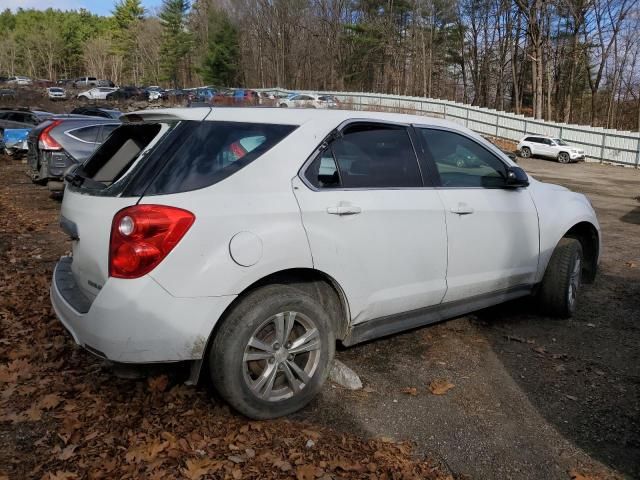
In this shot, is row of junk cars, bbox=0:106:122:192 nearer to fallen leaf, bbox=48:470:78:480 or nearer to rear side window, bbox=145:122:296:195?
rear side window, bbox=145:122:296:195

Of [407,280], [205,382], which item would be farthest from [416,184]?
[205,382]

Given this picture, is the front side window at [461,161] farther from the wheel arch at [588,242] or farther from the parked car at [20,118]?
the parked car at [20,118]

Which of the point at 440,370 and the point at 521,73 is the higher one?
the point at 521,73

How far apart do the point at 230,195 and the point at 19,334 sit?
8.19 feet

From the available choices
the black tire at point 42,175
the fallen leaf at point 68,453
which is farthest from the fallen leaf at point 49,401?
the black tire at point 42,175

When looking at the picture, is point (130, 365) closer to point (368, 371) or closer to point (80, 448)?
point (80, 448)

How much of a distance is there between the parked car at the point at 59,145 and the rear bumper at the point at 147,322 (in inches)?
318

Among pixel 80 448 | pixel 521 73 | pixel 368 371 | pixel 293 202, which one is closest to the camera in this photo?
pixel 80 448

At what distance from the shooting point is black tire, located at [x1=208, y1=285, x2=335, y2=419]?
2846 mm

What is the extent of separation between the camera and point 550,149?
30.9 metres

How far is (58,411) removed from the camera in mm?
3129

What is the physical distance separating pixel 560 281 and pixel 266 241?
9.72ft

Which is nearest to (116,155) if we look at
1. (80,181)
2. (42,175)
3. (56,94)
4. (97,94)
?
(80,181)

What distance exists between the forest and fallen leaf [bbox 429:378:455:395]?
45.9 meters
